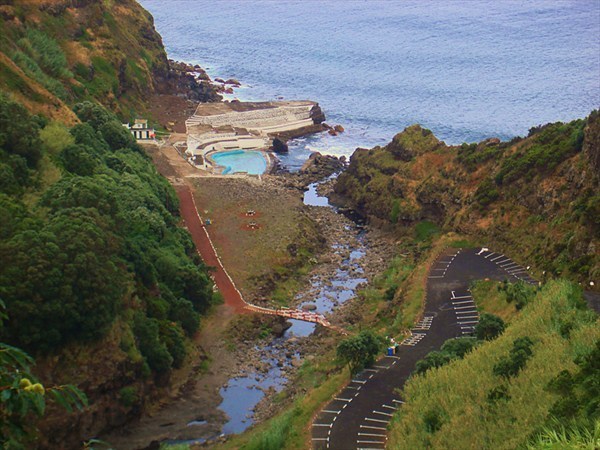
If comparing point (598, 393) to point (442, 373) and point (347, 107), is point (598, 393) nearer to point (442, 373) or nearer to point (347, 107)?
point (442, 373)

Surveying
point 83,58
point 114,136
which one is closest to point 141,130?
point 83,58

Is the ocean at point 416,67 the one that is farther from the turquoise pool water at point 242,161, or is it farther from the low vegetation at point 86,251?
the low vegetation at point 86,251

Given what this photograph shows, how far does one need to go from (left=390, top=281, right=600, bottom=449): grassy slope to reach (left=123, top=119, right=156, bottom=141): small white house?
67.2 m

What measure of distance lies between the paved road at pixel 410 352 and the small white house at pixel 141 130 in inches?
1929

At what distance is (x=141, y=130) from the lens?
10662 cm

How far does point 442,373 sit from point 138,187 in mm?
37774

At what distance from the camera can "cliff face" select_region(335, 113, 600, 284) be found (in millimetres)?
60406

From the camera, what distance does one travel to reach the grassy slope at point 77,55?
77125 millimetres

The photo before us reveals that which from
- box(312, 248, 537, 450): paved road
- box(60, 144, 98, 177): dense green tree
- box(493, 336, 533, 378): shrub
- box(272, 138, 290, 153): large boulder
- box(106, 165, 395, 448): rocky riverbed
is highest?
box(60, 144, 98, 177): dense green tree

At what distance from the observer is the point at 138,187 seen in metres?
73.7

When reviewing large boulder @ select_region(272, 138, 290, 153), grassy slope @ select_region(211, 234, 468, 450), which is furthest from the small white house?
grassy slope @ select_region(211, 234, 468, 450)

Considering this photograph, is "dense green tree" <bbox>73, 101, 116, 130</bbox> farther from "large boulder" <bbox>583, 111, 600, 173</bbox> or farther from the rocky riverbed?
"large boulder" <bbox>583, 111, 600, 173</bbox>

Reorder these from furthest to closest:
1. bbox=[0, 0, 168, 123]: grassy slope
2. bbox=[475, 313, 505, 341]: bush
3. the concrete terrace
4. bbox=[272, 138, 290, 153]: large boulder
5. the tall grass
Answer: bbox=[272, 138, 290, 153]: large boulder < the concrete terrace < bbox=[0, 0, 168, 123]: grassy slope < bbox=[475, 313, 505, 341]: bush < the tall grass

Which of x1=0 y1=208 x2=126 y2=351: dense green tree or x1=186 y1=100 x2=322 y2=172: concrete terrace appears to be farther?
x1=186 y1=100 x2=322 y2=172: concrete terrace
